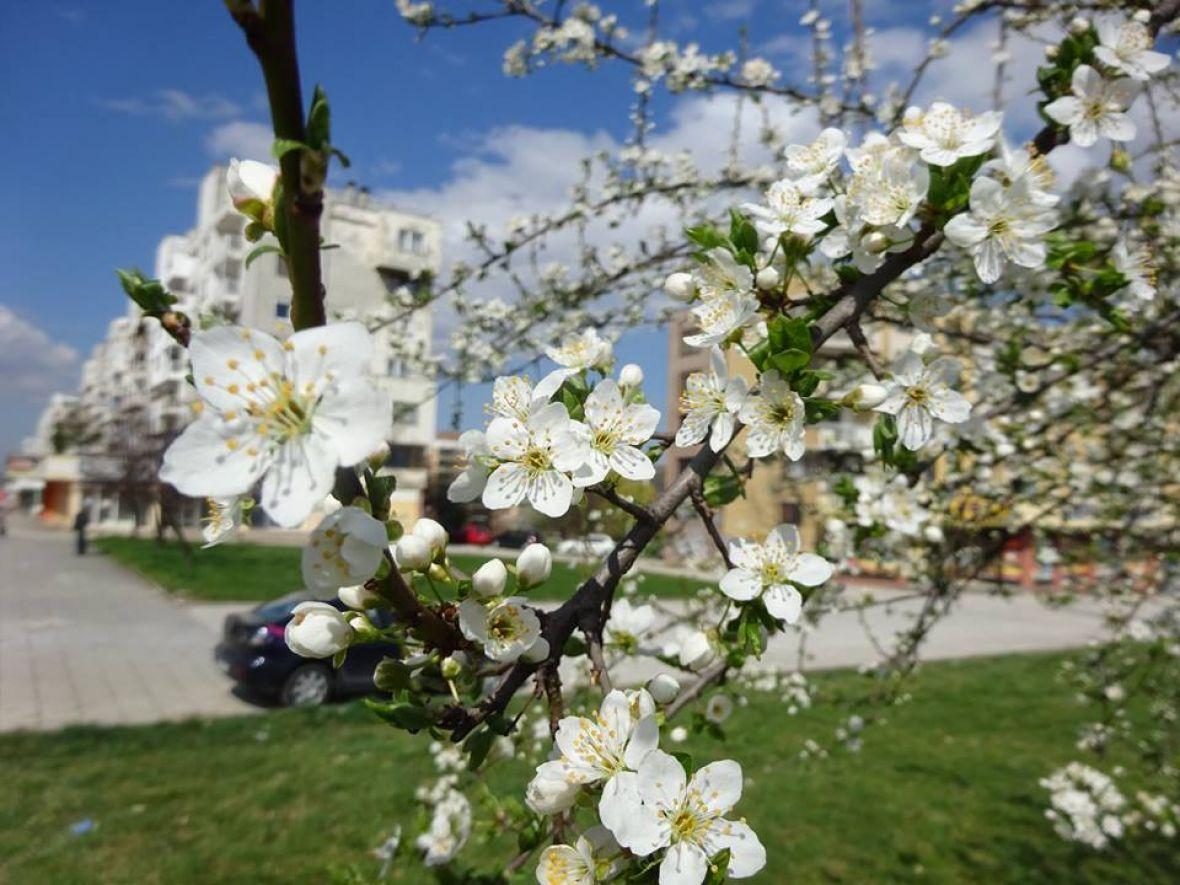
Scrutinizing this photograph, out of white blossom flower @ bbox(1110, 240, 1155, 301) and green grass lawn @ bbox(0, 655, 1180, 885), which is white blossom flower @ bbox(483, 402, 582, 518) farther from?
green grass lawn @ bbox(0, 655, 1180, 885)

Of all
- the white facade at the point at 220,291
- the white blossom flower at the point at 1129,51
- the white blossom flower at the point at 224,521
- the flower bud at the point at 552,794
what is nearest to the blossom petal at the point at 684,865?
the flower bud at the point at 552,794

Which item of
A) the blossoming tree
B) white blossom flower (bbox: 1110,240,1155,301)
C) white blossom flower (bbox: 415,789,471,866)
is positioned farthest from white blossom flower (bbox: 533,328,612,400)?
Answer: white blossom flower (bbox: 415,789,471,866)

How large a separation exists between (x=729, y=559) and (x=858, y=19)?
342 cm

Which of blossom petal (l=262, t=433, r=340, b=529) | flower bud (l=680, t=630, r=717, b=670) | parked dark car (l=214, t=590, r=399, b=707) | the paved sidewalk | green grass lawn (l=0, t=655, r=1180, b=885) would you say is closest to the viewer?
blossom petal (l=262, t=433, r=340, b=529)

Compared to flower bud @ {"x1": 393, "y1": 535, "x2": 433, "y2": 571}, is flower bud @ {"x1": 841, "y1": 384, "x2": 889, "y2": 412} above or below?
above

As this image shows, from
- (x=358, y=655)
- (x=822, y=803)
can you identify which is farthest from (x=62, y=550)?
(x=822, y=803)

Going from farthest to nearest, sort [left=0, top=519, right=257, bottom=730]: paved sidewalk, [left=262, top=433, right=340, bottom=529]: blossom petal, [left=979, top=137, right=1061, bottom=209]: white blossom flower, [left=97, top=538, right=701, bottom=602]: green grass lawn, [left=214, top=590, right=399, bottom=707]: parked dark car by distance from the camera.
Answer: [left=97, top=538, right=701, bottom=602]: green grass lawn, [left=214, top=590, right=399, bottom=707]: parked dark car, [left=0, top=519, right=257, bottom=730]: paved sidewalk, [left=979, top=137, right=1061, bottom=209]: white blossom flower, [left=262, top=433, right=340, bottom=529]: blossom petal

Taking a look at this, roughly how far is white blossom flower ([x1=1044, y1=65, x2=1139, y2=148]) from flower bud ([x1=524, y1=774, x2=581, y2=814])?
1456 mm

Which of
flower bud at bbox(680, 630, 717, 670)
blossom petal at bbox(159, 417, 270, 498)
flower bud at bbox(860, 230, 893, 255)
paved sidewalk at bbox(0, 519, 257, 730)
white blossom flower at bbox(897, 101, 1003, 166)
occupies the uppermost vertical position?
white blossom flower at bbox(897, 101, 1003, 166)

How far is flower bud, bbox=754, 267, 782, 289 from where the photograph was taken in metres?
1.19

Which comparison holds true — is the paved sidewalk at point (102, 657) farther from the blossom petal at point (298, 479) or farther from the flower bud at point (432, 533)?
the blossom petal at point (298, 479)

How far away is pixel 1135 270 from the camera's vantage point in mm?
1525

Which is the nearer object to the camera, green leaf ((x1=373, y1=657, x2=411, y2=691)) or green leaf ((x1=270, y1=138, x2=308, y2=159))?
green leaf ((x1=270, y1=138, x2=308, y2=159))

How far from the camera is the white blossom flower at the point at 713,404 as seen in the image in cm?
113
